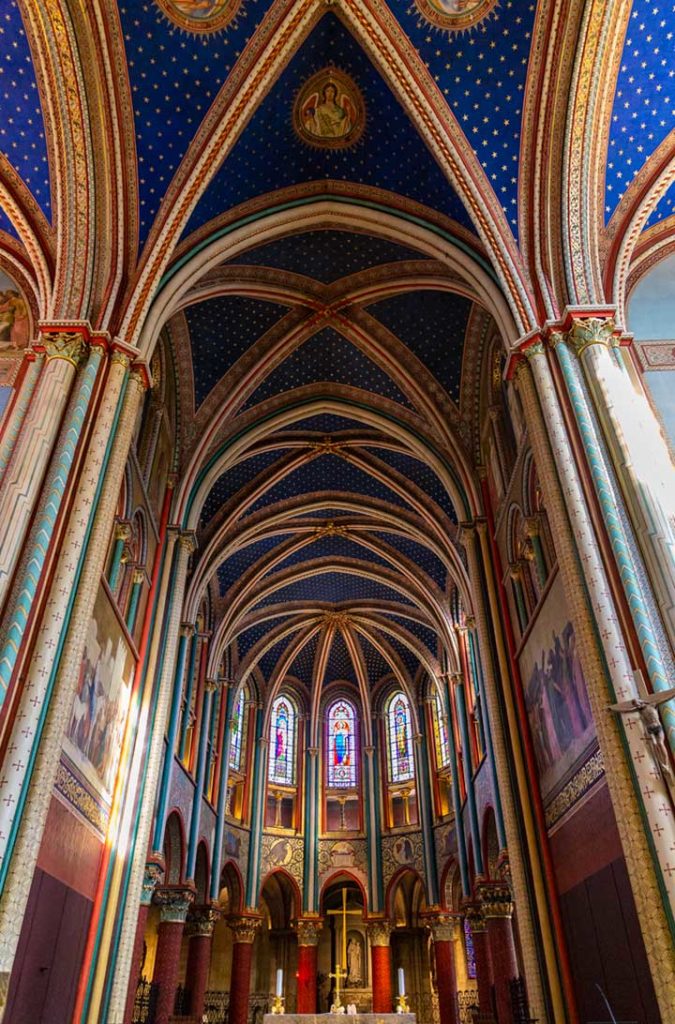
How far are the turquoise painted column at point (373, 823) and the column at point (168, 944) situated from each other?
8.35 m

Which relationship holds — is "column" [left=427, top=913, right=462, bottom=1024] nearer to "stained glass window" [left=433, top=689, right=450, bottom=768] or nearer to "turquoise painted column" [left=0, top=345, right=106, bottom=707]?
"stained glass window" [left=433, top=689, right=450, bottom=768]

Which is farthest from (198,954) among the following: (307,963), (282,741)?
(282,741)

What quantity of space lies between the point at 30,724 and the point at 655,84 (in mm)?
11089

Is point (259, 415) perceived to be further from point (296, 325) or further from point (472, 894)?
point (472, 894)

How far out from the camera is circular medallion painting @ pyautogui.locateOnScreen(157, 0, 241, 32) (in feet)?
33.4

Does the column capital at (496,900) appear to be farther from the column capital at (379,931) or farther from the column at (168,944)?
the column capital at (379,931)

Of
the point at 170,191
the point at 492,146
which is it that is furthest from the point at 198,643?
the point at 492,146

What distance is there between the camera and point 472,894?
1841 centimetres

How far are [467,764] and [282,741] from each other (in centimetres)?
875

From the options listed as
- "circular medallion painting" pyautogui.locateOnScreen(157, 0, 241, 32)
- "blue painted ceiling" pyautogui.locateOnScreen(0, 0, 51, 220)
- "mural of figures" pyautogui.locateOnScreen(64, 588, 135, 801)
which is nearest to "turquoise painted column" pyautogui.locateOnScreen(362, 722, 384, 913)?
"mural of figures" pyautogui.locateOnScreen(64, 588, 135, 801)

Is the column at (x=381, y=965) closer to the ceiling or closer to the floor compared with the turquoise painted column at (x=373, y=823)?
closer to the floor

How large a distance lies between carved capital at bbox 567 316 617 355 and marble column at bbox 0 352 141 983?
5.83 m

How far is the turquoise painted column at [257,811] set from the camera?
Result: 22078mm

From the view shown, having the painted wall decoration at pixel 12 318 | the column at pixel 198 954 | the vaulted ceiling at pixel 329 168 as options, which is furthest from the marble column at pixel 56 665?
the column at pixel 198 954
